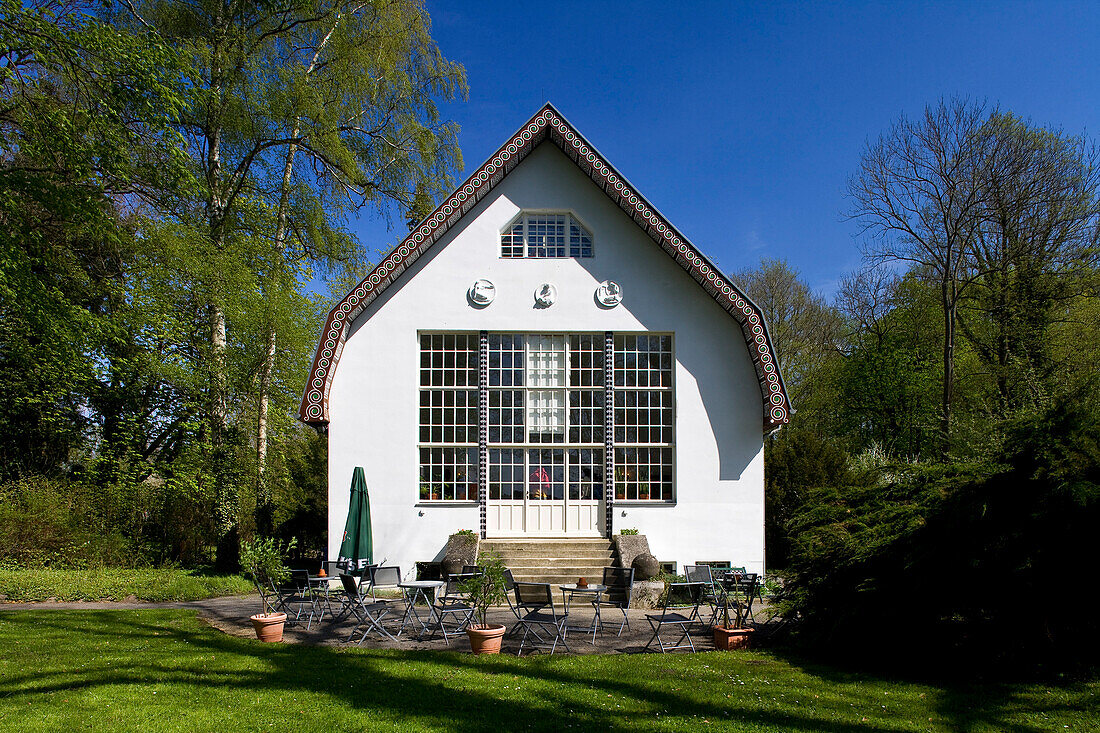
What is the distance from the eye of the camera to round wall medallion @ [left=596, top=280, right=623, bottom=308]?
14.4m

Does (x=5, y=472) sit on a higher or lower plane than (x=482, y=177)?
lower

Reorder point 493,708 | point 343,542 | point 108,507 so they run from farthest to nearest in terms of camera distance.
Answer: point 108,507, point 343,542, point 493,708

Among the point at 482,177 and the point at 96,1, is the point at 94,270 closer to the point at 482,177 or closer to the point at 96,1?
the point at 96,1

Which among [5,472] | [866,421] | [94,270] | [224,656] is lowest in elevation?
[224,656]

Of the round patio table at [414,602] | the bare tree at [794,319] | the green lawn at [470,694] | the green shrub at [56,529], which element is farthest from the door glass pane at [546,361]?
the bare tree at [794,319]

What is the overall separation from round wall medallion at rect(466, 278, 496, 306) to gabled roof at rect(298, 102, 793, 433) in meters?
1.31

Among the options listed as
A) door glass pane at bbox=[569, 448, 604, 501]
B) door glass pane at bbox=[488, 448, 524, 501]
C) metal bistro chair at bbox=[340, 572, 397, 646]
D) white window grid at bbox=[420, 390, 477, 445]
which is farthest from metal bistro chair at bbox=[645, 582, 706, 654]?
white window grid at bbox=[420, 390, 477, 445]

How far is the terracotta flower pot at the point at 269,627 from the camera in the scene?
937 cm

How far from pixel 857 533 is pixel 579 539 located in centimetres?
637

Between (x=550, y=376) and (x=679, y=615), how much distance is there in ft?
21.7

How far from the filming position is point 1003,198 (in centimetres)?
2162

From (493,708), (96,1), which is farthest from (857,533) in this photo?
(96,1)

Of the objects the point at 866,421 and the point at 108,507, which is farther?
the point at 866,421

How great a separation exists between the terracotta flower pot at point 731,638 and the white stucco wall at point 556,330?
4.71 m
